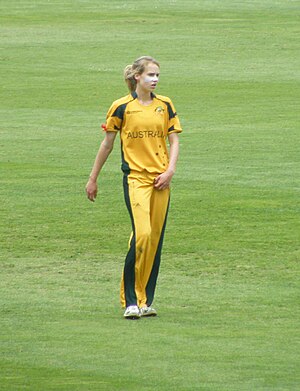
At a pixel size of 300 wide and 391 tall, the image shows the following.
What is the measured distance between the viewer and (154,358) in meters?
8.88

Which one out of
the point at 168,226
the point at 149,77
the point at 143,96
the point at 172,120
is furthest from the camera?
the point at 168,226

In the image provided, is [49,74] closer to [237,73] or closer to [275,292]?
[237,73]

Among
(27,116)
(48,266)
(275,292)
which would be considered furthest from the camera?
(27,116)

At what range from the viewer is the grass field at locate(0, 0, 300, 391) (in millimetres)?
8859

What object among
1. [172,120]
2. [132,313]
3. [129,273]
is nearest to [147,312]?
[132,313]

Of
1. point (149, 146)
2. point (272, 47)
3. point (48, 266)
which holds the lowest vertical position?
point (272, 47)

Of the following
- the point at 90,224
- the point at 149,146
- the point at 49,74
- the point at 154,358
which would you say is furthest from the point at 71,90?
the point at 154,358

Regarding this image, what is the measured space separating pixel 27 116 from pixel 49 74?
4.85m

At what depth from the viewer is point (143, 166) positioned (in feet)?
33.4

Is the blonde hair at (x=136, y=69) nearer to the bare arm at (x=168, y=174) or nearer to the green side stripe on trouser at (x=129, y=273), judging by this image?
the bare arm at (x=168, y=174)

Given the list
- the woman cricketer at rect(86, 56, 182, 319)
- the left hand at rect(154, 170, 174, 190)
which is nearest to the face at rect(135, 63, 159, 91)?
the woman cricketer at rect(86, 56, 182, 319)

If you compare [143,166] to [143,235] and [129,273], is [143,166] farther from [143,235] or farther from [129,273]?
[129,273]

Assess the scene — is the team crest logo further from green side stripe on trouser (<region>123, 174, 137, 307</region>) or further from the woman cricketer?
green side stripe on trouser (<region>123, 174, 137, 307</region>)

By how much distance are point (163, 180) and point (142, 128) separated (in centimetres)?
41
